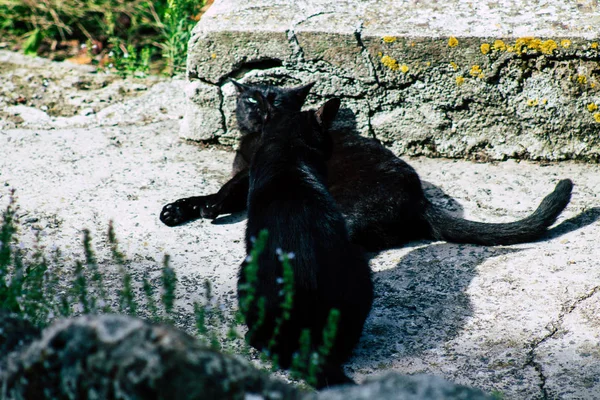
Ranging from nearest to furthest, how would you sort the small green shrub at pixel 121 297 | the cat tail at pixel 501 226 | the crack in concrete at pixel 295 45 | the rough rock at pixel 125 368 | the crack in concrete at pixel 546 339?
the rough rock at pixel 125 368
the small green shrub at pixel 121 297
the crack in concrete at pixel 546 339
the cat tail at pixel 501 226
the crack in concrete at pixel 295 45

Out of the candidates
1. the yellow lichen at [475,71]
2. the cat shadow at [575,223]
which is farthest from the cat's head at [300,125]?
the cat shadow at [575,223]

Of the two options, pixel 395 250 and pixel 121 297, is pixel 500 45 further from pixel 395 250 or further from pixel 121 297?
pixel 121 297

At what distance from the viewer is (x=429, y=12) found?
4.00 metres

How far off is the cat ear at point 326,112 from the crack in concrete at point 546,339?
1252 mm

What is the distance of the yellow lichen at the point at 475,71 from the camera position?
381cm

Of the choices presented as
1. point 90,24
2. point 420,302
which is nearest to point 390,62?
point 420,302

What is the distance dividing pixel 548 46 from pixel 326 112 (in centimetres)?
133

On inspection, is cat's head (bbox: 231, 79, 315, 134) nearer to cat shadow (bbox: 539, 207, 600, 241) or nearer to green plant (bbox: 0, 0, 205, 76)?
cat shadow (bbox: 539, 207, 600, 241)

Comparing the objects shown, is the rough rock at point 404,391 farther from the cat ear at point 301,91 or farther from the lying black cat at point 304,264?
the cat ear at point 301,91

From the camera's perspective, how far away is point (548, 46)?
3.71 metres

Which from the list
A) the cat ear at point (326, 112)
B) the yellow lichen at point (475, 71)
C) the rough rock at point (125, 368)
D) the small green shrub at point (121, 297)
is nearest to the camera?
the rough rock at point (125, 368)

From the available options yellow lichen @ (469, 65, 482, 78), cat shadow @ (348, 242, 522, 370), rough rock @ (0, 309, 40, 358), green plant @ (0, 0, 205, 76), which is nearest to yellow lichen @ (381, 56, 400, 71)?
yellow lichen @ (469, 65, 482, 78)

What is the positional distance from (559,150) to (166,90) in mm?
2550

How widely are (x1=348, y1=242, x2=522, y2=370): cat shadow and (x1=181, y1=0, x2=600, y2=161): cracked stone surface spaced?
879 millimetres
